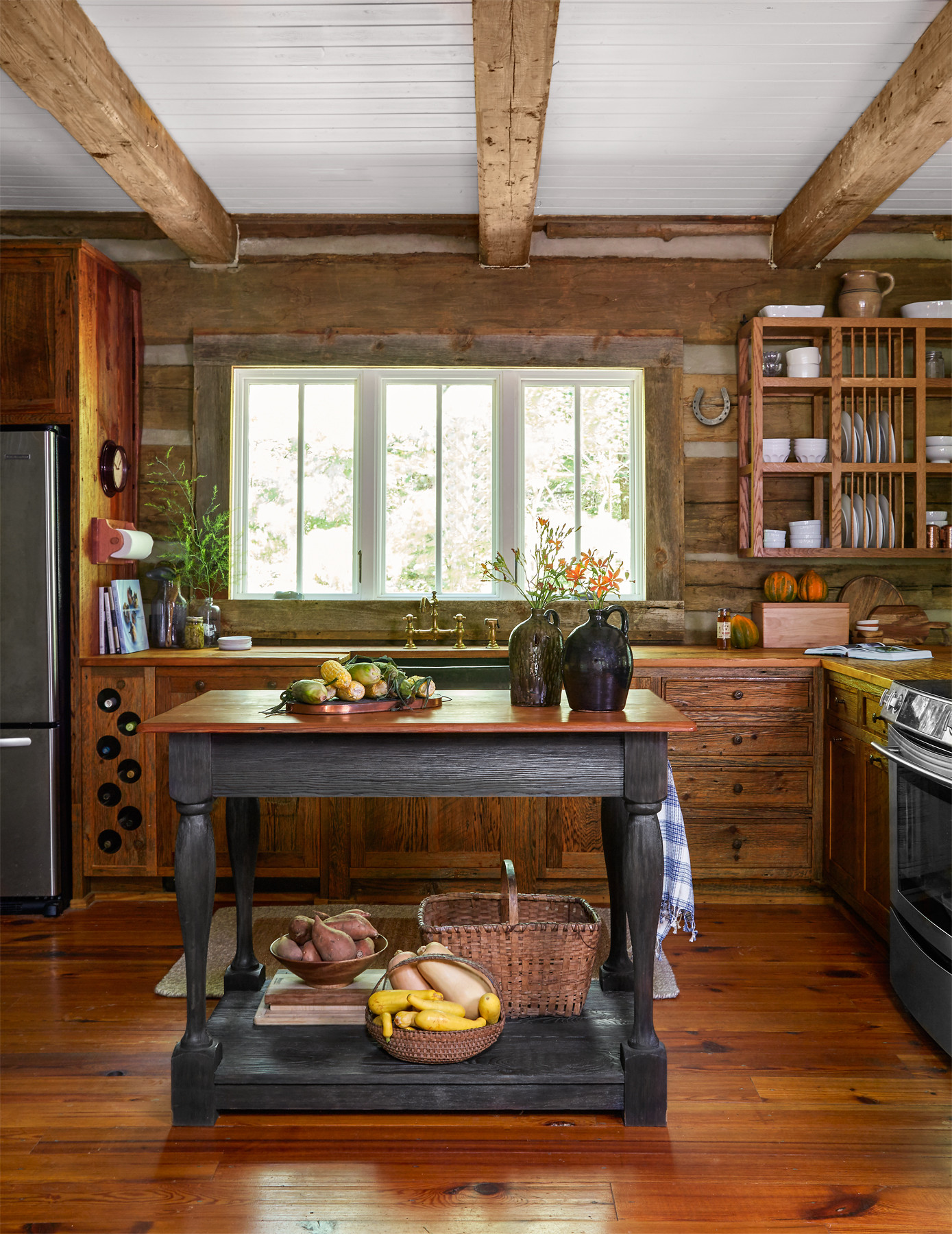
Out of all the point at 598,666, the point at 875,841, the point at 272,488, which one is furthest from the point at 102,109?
the point at 875,841

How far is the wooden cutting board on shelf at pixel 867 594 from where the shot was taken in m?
4.41

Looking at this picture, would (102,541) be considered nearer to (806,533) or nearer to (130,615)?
(130,615)

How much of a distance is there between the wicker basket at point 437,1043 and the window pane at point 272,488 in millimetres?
2702

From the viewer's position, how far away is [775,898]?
3900 mm

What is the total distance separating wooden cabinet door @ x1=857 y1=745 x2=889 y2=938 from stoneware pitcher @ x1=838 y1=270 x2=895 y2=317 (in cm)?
212

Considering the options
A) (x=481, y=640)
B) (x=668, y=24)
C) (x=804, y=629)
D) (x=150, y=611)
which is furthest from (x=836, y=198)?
(x=150, y=611)

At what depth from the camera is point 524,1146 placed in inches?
85.0

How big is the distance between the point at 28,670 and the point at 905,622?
3.87 meters

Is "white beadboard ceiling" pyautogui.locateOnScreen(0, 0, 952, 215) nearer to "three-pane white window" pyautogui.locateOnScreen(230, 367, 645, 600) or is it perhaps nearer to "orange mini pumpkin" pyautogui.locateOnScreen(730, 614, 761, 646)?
"three-pane white window" pyautogui.locateOnScreen(230, 367, 645, 600)

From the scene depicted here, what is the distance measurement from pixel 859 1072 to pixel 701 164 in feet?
11.1

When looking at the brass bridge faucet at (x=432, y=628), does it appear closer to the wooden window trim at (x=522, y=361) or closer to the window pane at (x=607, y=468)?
the window pane at (x=607, y=468)

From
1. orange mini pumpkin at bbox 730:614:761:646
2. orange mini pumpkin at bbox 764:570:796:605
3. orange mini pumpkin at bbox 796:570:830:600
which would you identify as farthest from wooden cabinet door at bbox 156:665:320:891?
orange mini pumpkin at bbox 796:570:830:600

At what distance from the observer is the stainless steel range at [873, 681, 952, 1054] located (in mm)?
2506

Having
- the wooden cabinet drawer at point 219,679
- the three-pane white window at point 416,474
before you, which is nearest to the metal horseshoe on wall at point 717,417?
the three-pane white window at point 416,474
